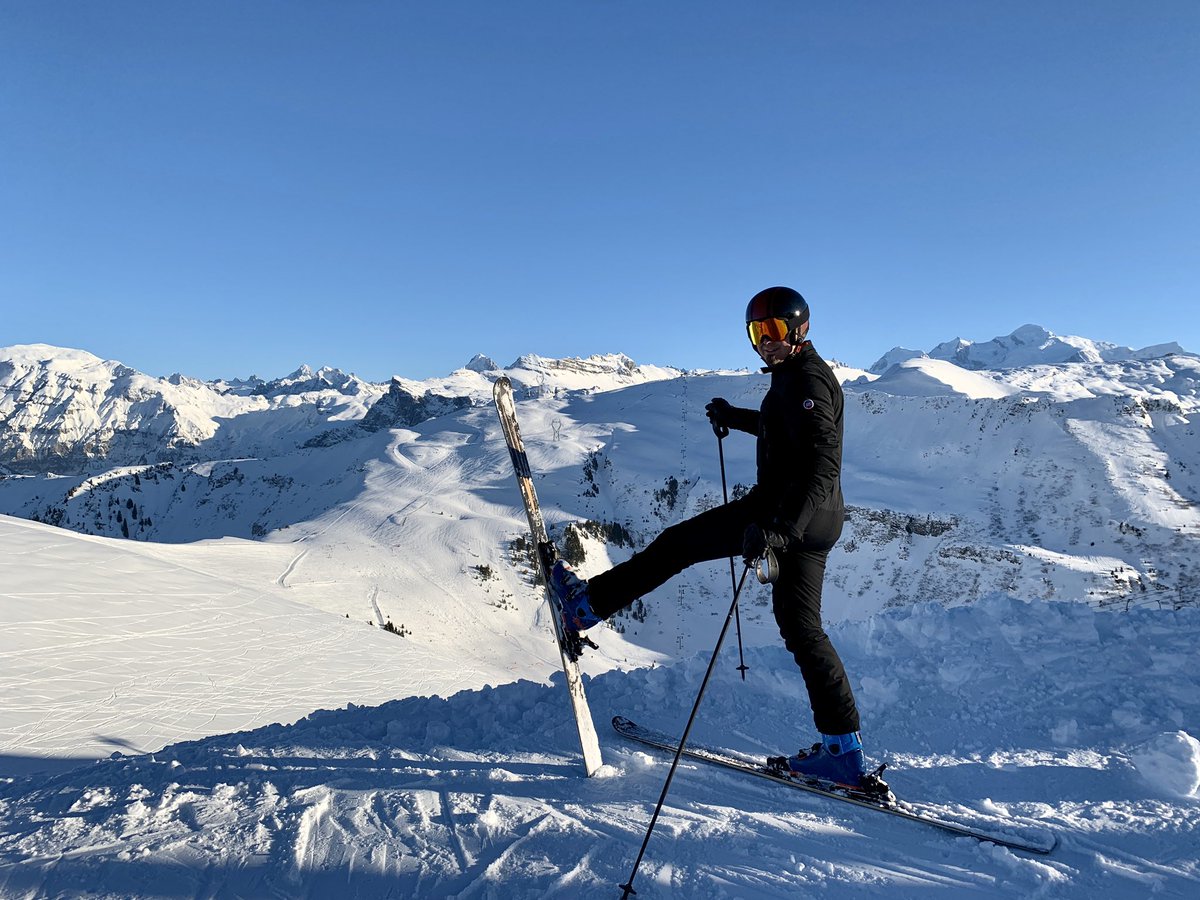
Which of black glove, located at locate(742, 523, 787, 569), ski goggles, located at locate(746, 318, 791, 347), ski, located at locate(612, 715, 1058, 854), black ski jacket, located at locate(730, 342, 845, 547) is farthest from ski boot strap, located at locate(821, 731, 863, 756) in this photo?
ski goggles, located at locate(746, 318, 791, 347)

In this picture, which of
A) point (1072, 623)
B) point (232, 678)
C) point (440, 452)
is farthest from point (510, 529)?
point (1072, 623)

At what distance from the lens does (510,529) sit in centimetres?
4216

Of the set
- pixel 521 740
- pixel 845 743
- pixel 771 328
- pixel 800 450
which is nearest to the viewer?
pixel 800 450

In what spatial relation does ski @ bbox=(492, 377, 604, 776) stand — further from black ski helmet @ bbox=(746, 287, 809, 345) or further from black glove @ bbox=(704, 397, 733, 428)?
black ski helmet @ bbox=(746, 287, 809, 345)

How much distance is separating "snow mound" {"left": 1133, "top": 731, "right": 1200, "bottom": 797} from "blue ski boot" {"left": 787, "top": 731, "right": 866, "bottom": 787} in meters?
1.98

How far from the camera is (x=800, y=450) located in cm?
422

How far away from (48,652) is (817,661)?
53.0 feet

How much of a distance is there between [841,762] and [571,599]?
223 centimetres

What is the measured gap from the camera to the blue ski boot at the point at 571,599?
486cm

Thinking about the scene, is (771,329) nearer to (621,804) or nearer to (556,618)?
(556,618)

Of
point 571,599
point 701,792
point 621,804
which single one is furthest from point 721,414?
point 621,804

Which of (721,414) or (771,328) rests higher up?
(771,328)

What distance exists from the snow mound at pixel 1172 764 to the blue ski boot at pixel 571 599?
13.1 feet

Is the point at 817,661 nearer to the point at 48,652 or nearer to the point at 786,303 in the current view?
the point at 786,303
